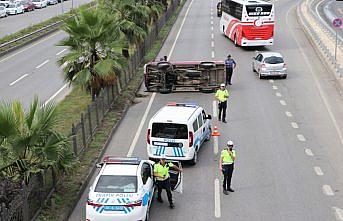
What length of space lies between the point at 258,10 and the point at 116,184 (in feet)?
102

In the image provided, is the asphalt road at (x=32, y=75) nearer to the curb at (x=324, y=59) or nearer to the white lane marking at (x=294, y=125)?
the white lane marking at (x=294, y=125)

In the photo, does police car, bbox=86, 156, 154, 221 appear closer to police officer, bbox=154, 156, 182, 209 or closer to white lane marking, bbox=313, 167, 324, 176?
police officer, bbox=154, 156, 182, 209

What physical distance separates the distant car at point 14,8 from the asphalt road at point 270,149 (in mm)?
45211

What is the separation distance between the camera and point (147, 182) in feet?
55.5

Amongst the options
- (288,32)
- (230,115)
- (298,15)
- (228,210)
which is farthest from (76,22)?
(298,15)

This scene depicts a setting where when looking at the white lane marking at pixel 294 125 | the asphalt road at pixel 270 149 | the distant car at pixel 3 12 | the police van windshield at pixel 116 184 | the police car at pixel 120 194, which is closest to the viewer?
the police car at pixel 120 194

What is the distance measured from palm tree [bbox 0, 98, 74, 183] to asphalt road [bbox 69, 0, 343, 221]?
6.74 ft

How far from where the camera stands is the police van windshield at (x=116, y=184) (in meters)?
15.9

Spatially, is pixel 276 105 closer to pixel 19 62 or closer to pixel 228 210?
pixel 228 210

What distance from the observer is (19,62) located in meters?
45.4

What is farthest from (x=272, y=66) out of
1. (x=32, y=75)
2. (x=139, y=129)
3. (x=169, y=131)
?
(x=169, y=131)

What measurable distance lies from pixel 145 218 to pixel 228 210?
267cm

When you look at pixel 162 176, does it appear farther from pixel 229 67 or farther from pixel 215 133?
pixel 229 67

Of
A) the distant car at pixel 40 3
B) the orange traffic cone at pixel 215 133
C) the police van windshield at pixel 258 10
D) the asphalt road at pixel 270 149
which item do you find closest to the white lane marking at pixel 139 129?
the asphalt road at pixel 270 149
